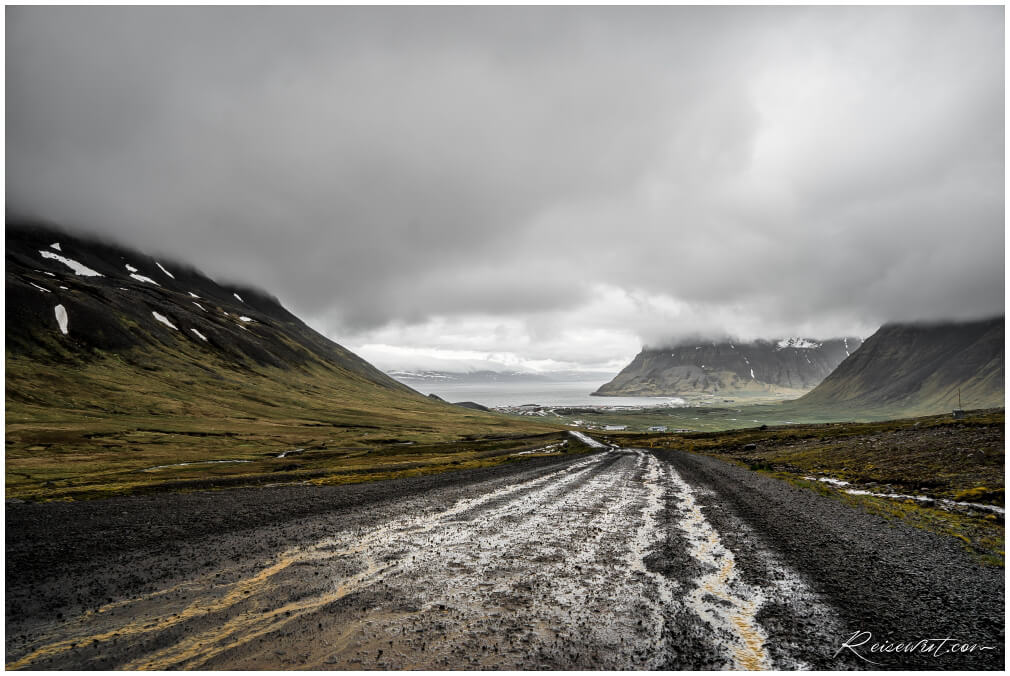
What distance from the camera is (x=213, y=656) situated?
23.1 ft

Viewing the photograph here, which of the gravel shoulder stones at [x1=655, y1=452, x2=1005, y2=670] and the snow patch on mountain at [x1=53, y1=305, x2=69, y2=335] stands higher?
the snow patch on mountain at [x1=53, y1=305, x2=69, y2=335]

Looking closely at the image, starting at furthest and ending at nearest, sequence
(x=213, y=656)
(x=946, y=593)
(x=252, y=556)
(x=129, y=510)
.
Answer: (x=129, y=510)
(x=252, y=556)
(x=946, y=593)
(x=213, y=656)

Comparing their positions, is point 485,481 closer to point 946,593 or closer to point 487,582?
point 487,582

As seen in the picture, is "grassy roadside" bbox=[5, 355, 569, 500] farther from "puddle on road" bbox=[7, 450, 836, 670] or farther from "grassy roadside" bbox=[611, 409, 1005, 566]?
"grassy roadside" bbox=[611, 409, 1005, 566]

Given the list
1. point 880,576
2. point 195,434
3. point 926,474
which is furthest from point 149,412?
point 926,474

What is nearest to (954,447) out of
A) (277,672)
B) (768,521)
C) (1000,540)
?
(1000,540)

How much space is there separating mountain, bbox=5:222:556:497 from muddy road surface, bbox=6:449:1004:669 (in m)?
23.8

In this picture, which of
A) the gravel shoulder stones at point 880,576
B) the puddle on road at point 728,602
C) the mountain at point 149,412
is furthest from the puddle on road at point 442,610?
the mountain at point 149,412

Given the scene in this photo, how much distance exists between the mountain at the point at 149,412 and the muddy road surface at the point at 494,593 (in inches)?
938

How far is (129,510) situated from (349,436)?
8722 centimetres

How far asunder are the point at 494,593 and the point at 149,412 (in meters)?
136

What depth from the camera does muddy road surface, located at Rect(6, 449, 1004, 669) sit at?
734 cm

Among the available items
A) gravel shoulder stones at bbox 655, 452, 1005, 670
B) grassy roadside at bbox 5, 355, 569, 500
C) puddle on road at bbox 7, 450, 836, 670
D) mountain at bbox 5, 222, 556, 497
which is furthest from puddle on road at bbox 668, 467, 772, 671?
mountain at bbox 5, 222, 556, 497

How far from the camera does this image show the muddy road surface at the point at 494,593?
7.34m
